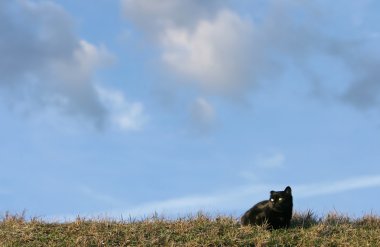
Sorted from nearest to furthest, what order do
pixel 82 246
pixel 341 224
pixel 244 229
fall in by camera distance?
pixel 82 246
pixel 244 229
pixel 341 224

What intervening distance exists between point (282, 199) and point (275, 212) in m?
0.36

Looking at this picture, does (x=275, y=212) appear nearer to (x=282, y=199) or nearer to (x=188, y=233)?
(x=282, y=199)

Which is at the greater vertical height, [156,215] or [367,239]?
[156,215]

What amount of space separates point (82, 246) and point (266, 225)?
4389mm

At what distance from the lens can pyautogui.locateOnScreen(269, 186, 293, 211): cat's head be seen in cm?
1969

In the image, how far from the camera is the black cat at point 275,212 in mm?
19562

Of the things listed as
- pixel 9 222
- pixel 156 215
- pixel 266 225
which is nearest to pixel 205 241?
pixel 266 225

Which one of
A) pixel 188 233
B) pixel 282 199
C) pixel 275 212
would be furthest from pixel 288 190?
pixel 188 233

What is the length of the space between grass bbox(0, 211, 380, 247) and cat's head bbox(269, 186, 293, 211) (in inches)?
22.2

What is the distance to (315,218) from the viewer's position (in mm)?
21125

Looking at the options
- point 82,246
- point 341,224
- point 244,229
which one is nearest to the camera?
point 82,246

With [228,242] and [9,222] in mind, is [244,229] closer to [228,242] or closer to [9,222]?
[228,242]

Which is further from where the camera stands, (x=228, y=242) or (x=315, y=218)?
(x=315, y=218)

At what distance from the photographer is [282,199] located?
19.7 metres
